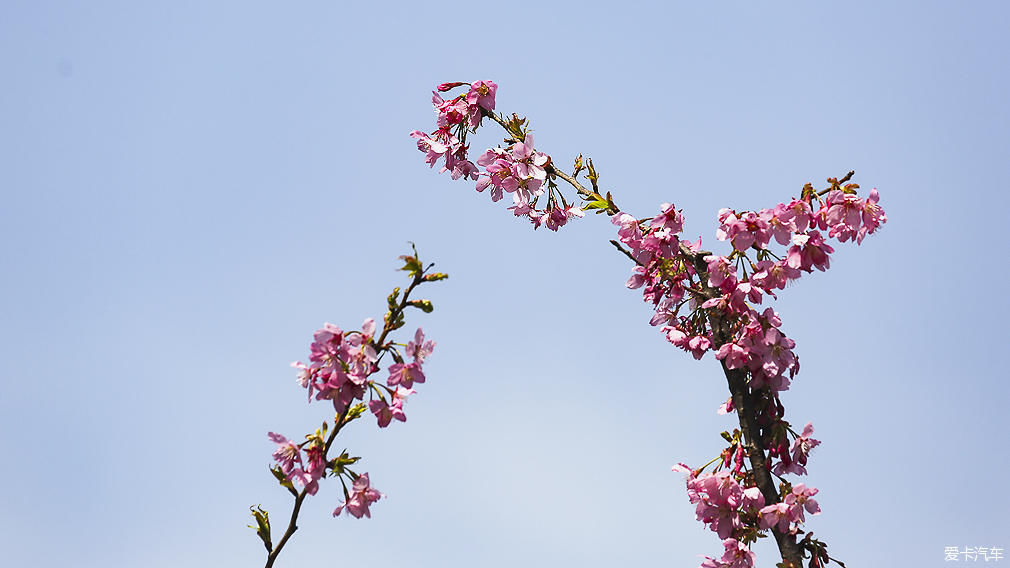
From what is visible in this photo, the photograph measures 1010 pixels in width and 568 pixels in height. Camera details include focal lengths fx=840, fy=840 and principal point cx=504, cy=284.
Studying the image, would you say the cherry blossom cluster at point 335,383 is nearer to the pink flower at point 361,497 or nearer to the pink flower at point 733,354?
the pink flower at point 361,497

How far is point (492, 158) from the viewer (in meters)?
5.40

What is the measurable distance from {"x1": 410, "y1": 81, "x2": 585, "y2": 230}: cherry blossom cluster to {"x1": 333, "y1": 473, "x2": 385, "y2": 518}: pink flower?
223 centimetres

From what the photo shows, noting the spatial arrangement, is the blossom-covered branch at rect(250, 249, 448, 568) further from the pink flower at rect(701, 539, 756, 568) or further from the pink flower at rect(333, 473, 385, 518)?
the pink flower at rect(701, 539, 756, 568)

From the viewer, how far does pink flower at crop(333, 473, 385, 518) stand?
3.72m

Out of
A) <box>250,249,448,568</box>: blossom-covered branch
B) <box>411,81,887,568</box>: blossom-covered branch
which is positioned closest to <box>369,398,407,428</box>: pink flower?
<box>250,249,448,568</box>: blossom-covered branch

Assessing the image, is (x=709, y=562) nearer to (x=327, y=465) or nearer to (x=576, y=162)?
(x=327, y=465)

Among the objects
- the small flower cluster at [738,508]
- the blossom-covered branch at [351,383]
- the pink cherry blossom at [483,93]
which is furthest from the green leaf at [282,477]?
the pink cherry blossom at [483,93]

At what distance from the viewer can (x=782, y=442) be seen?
432 cm

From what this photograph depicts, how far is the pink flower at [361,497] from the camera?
372 centimetres

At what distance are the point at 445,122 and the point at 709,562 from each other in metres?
3.18

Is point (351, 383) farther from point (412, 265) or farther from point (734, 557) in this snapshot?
point (734, 557)

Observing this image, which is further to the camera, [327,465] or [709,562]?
[709,562]

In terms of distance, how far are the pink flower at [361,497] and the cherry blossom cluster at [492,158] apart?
223 cm

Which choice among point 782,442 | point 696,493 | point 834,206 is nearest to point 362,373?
point 696,493
